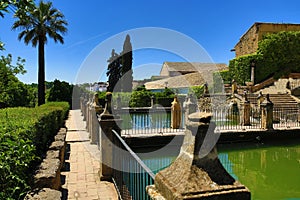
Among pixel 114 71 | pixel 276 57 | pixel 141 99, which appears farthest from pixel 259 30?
pixel 114 71

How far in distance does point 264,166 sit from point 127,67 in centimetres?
2752

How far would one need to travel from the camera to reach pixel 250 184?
25.6 ft

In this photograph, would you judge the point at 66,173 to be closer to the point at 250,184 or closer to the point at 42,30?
the point at 250,184

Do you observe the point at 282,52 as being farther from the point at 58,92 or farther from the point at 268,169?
the point at 268,169

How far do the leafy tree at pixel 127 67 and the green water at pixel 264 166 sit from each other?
22.1m

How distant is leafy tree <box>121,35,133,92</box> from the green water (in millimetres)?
22145

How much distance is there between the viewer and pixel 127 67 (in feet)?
117

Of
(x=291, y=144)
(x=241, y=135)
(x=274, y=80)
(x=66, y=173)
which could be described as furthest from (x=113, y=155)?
(x=274, y=80)

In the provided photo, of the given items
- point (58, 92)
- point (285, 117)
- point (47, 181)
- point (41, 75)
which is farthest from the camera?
point (58, 92)

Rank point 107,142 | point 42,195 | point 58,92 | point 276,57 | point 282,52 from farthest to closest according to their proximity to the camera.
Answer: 1. point 276,57
2. point 282,52
3. point 58,92
4. point 107,142
5. point 42,195

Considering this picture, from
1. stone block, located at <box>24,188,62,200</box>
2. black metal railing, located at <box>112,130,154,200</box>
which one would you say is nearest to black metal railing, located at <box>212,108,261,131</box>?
black metal railing, located at <box>112,130,154,200</box>

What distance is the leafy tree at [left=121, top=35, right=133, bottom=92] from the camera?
3359 cm

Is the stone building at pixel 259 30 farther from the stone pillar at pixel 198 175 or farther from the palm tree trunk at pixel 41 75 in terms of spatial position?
the stone pillar at pixel 198 175

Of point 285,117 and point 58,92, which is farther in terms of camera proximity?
point 58,92
